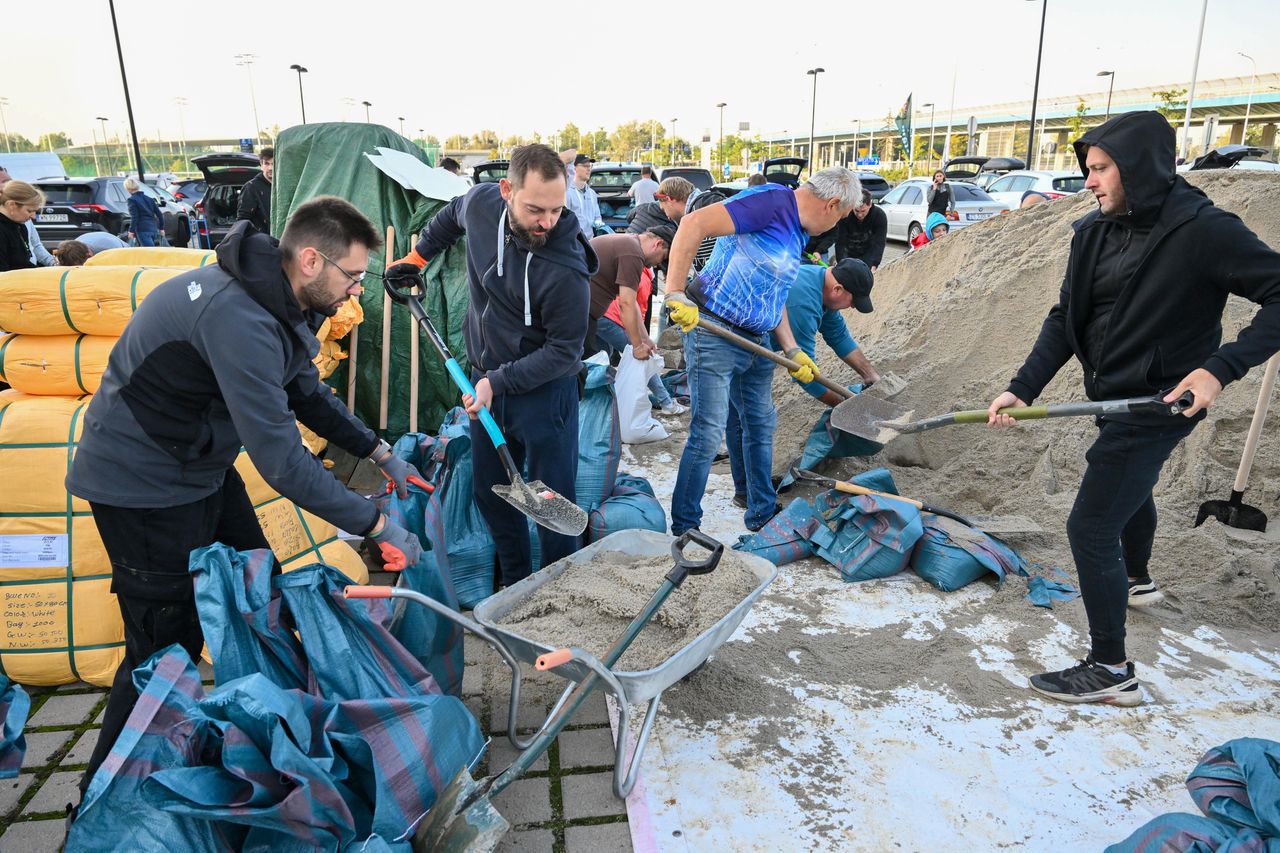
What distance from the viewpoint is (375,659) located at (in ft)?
6.55

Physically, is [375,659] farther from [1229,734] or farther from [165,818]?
[1229,734]

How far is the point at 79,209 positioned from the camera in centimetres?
1201

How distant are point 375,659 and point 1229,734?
2.56 metres

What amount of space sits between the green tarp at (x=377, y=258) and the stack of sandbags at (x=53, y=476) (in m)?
1.93

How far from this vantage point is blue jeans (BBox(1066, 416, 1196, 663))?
246cm

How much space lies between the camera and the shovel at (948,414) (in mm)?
2348

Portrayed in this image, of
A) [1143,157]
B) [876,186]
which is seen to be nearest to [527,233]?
[1143,157]

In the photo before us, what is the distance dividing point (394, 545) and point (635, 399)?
312 centimetres

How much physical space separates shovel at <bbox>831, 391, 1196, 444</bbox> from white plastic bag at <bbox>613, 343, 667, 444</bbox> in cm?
141

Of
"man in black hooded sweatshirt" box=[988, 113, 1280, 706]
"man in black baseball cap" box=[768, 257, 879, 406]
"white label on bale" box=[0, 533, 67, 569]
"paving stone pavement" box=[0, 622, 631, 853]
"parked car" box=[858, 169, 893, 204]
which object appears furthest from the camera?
"parked car" box=[858, 169, 893, 204]

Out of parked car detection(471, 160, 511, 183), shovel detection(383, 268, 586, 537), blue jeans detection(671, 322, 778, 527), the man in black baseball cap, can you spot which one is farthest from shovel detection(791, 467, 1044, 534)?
parked car detection(471, 160, 511, 183)

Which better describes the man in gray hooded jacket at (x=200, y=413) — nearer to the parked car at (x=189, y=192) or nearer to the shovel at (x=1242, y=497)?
the shovel at (x=1242, y=497)

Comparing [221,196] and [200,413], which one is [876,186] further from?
[200,413]

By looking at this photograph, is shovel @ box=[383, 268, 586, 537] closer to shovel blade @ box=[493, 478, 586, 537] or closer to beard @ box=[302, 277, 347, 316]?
shovel blade @ box=[493, 478, 586, 537]
